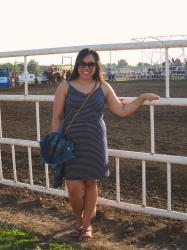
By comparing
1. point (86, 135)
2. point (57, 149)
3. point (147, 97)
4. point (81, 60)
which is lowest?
point (57, 149)

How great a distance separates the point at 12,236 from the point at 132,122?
7.05 m

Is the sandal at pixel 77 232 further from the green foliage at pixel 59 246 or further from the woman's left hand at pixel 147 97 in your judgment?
the woman's left hand at pixel 147 97

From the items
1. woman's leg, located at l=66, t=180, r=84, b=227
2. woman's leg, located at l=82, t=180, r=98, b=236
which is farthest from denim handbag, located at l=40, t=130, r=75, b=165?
woman's leg, located at l=82, t=180, r=98, b=236

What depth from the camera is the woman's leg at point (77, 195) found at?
4.39m

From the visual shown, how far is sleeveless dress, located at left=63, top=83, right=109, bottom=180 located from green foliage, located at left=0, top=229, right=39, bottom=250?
628mm

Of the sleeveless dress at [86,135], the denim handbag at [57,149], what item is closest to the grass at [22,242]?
the sleeveless dress at [86,135]

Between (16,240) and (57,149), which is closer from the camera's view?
(57,149)

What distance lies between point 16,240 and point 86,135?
1.09m

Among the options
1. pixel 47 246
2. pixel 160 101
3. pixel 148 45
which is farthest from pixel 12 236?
pixel 148 45

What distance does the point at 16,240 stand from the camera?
4.46 meters

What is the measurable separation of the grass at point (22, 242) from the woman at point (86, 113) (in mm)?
269

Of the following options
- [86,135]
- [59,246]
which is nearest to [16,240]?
[59,246]

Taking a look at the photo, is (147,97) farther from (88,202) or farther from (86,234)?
(86,234)

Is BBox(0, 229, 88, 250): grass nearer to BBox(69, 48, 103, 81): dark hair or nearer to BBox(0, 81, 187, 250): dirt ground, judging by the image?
BBox(0, 81, 187, 250): dirt ground
